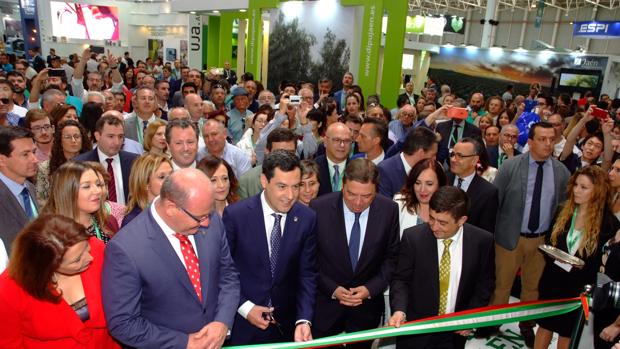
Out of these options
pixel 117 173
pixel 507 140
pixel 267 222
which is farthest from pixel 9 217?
pixel 507 140

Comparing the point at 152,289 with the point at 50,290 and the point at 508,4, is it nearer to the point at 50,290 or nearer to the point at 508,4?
the point at 50,290

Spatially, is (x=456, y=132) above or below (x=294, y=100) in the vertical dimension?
below

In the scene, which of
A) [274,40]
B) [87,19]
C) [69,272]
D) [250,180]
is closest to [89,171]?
[69,272]

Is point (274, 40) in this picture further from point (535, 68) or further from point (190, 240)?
point (535, 68)

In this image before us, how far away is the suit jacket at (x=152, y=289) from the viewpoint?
82.3 inches

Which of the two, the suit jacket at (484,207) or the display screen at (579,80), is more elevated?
the display screen at (579,80)

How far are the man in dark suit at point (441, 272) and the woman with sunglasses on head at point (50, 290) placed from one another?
5.74 ft

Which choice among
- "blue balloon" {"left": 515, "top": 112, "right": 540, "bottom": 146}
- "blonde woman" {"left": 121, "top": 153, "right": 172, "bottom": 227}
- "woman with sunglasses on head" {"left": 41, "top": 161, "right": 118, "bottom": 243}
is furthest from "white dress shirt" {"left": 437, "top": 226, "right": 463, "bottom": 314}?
"blue balloon" {"left": 515, "top": 112, "right": 540, "bottom": 146}

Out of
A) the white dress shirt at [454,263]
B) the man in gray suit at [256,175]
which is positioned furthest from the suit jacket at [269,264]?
the man in gray suit at [256,175]

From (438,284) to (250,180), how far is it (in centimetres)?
187

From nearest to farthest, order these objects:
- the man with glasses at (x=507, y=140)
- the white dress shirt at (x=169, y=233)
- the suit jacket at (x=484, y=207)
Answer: the white dress shirt at (x=169, y=233)
the suit jacket at (x=484, y=207)
the man with glasses at (x=507, y=140)

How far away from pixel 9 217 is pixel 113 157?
4.32 ft

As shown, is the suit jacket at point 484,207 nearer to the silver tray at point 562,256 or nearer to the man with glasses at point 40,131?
the silver tray at point 562,256

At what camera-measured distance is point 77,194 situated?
9.25ft
